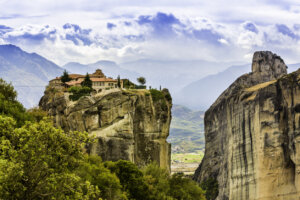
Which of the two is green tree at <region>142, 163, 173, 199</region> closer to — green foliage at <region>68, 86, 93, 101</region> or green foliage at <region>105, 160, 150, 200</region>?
green foliage at <region>105, 160, 150, 200</region>

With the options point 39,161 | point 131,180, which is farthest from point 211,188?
point 39,161

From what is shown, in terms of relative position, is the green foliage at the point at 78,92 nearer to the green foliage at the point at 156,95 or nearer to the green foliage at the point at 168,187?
the green foliage at the point at 156,95

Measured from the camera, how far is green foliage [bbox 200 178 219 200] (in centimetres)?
9841

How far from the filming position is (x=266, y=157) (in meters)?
78.6

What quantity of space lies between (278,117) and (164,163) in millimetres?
23451

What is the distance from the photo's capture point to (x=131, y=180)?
5541cm

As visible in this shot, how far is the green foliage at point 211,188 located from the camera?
98412 millimetres

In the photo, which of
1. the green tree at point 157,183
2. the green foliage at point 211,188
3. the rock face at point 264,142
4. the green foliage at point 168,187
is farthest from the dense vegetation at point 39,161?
the green foliage at point 211,188

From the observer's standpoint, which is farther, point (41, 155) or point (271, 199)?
point (271, 199)

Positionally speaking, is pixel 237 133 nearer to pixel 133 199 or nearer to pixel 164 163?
pixel 164 163

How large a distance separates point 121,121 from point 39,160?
5234 centimetres

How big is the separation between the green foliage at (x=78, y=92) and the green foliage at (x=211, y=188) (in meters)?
37.1

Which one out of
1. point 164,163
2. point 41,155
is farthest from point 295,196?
point 41,155

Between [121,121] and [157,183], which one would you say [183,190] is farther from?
[121,121]
